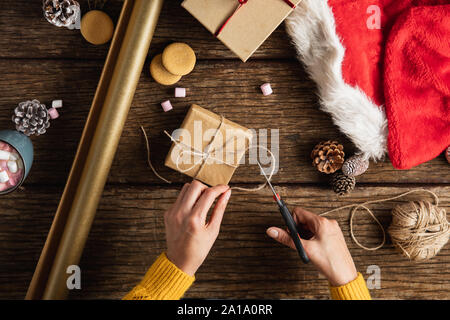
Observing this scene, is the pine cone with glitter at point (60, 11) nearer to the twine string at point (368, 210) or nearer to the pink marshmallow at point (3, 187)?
the pink marshmallow at point (3, 187)

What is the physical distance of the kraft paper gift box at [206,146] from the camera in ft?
2.68

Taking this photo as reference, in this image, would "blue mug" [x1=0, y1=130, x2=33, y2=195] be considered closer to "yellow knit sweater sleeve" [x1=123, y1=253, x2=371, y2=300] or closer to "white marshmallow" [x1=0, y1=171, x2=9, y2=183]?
"white marshmallow" [x1=0, y1=171, x2=9, y2=183]

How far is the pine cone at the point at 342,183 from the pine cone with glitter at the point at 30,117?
718mm

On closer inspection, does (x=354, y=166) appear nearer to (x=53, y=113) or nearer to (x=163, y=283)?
(x=163, y=283)

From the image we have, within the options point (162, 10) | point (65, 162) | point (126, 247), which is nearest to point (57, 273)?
point (126, 247)

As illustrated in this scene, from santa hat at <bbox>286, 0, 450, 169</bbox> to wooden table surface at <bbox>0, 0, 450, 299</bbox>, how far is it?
0.05m

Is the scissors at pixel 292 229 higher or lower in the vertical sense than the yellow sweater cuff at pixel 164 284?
higher

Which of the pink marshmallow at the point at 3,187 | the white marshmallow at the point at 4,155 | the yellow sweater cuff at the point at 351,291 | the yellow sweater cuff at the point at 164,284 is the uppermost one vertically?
the white marshmallow at the point at 4,155

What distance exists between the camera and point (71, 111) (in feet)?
2.79

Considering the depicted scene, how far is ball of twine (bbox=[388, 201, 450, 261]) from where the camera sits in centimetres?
82

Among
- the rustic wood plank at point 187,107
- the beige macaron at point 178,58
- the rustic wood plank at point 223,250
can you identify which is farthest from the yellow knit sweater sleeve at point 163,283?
the beige macaron at point 178,58

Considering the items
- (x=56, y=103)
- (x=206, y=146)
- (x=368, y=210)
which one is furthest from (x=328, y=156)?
(x=56, y=103)

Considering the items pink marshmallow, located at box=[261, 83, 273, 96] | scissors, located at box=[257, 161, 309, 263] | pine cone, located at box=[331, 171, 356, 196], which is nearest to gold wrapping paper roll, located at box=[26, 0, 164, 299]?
pink marshmallow, located at box=[261, 83, 273, 96]

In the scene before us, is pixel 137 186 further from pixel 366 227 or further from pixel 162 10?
pixel 366 227
